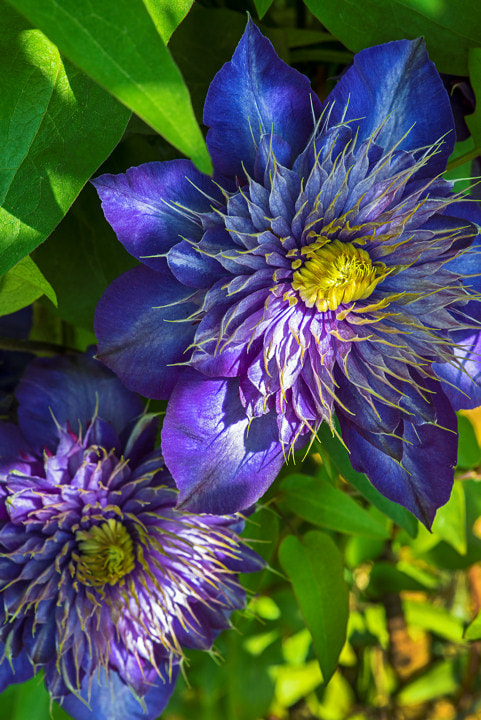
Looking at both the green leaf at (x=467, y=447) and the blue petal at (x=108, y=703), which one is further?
the green leaf at (x=467, y=447)

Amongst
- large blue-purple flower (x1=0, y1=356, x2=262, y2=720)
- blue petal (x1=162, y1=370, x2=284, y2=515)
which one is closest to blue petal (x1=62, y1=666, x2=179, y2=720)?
large blue-purple flower (x1=0, y1=356, x2=262, y2=720)

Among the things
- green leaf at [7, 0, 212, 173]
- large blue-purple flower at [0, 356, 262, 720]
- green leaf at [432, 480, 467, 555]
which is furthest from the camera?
green leaf at [432, 480, 467, 555]

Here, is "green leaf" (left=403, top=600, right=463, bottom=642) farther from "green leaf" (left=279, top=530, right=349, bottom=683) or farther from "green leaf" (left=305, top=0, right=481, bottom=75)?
"green leaf" (left=305, top=0, right=481, bottom=75)

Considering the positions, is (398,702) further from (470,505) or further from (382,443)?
(382,443)

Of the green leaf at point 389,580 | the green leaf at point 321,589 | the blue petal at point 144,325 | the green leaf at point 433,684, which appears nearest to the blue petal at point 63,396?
the blue petal at point 144,325

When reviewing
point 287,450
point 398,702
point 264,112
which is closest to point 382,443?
point 287,450

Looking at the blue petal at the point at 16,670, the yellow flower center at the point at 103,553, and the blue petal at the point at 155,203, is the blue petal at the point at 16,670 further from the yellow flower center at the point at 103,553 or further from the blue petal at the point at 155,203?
the blue petal at the point at 155,203
